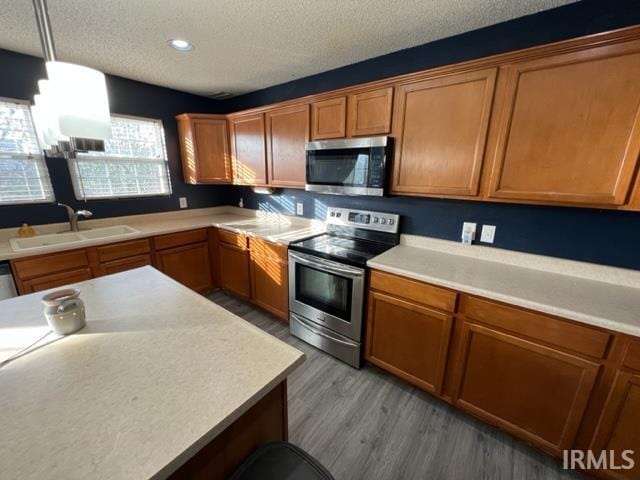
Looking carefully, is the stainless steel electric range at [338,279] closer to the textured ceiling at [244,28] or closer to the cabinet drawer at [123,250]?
the textured ceiling at [244,28]

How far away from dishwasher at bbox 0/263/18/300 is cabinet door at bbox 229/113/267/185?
6.47 ft

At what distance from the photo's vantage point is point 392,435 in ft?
5.13

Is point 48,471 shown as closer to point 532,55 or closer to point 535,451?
point 535,451

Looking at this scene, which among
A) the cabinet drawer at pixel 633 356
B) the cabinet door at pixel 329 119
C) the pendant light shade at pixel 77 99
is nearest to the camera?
the pendant light shade at pixel 77 99

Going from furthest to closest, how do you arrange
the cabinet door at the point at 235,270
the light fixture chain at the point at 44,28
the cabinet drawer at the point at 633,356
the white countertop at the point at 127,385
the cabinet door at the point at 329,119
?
the cabinet door at the point at 235,270
the cabinet door at the point at 329,119
the cabinet drawer at the point at 633,356
the light fixture chain at the point at 44,28
the white countertop at the point at 127,385

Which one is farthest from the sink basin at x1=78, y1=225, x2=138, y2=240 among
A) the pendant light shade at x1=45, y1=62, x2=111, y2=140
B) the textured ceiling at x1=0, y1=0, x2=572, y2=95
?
the pendant light shade at x1=45, y1=62, x2=111, y2=140

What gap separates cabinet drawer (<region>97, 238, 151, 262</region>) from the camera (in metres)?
2.31

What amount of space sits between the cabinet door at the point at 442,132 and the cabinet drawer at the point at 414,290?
2.08 ft

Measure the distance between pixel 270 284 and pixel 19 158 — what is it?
239cm

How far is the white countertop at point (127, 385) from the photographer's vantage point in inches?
21.8

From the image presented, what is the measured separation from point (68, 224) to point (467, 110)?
3.50 m

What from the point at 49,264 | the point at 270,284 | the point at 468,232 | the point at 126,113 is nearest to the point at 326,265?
the point at 270,284

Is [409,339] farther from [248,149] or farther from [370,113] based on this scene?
[248,149]

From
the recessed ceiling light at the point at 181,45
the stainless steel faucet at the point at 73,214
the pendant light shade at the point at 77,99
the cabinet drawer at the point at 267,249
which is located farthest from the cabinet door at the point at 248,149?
the pendant light shade at the point at 77,99
